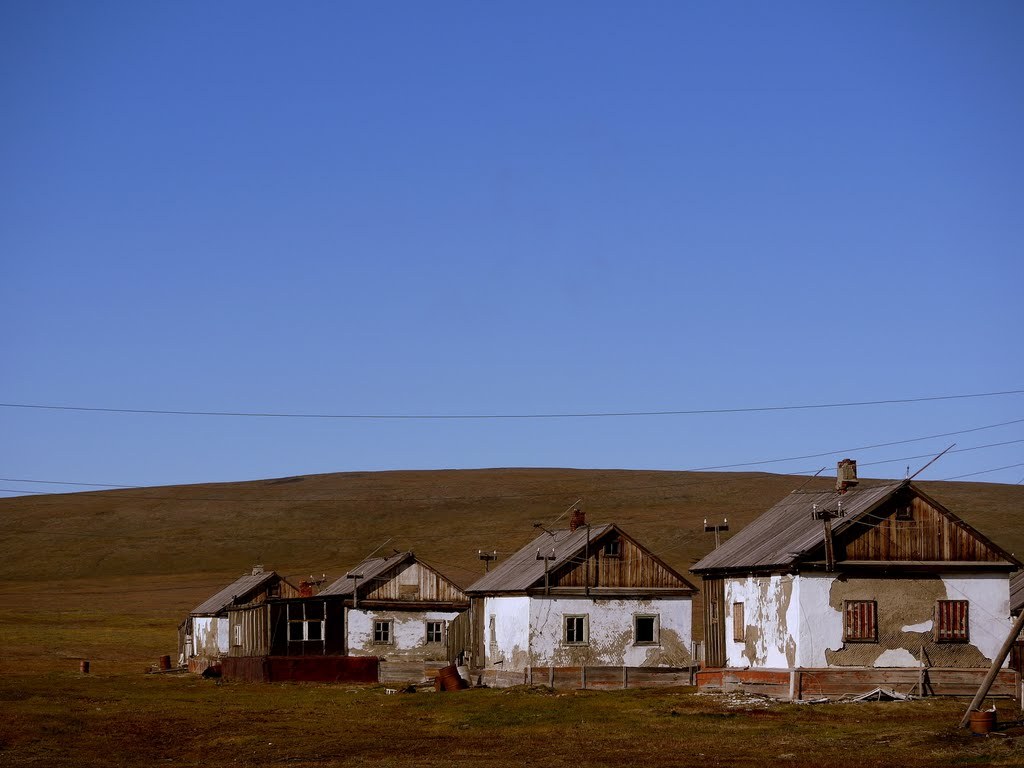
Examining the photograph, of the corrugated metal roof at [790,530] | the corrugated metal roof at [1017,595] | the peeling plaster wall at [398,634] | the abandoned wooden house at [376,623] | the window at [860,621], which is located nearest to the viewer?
the window at [860,621]

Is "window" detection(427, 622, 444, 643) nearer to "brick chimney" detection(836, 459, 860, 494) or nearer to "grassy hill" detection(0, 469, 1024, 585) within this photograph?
"brick chimney" detection(836, 459, 860, 494)

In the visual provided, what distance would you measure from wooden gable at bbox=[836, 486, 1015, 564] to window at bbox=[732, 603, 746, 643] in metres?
4.36

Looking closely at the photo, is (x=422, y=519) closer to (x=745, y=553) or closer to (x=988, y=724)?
(x=745, y=553)

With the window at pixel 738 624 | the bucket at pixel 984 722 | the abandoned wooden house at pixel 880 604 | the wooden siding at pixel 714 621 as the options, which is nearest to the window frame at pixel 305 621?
the wooden siding at pixel 714 621

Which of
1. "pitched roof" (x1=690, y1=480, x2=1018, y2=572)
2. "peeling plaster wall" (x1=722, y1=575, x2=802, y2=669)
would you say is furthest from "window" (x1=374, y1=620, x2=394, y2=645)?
"peeling plaster wall" (x1=722, y1=575, x2=802, y2=669)

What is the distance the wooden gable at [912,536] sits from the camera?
3731 centimetres

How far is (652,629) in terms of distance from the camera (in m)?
47.8

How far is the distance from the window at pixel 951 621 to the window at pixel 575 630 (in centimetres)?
1312

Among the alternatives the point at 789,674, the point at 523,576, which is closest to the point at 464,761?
the point at 789,674

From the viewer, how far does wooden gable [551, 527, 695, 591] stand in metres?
47.3

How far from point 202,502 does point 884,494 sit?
12048 cm

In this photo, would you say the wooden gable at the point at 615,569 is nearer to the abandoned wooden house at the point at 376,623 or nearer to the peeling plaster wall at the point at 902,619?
the abandoned wooden house at the point at 376,623

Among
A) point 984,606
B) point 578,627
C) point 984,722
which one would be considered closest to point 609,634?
point 578,627

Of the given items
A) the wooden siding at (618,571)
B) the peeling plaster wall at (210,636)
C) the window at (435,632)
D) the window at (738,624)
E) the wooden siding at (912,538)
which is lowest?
the peeling plaster wall at (210,636)
